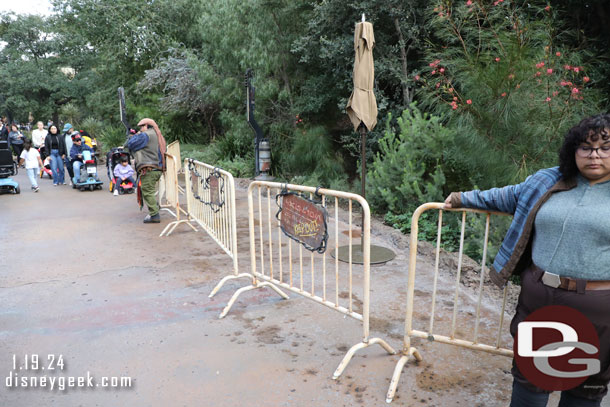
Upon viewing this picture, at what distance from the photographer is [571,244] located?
2043mm

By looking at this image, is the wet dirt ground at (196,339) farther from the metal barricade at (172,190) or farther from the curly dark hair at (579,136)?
the curly dark hair at (579,136)

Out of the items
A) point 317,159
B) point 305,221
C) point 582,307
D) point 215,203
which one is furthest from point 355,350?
point 317,159

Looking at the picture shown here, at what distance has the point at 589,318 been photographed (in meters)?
2.04

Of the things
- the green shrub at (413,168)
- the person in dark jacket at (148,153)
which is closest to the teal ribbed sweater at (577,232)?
the green shrub at (413,168)

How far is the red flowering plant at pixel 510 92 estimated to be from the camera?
5230 millimetres

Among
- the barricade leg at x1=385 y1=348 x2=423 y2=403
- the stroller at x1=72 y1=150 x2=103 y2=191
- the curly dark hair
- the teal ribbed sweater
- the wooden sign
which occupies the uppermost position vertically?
the curly dark hair

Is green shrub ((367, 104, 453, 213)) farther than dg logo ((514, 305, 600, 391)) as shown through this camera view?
Yes

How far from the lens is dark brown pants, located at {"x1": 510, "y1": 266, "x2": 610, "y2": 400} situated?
2.02 meters

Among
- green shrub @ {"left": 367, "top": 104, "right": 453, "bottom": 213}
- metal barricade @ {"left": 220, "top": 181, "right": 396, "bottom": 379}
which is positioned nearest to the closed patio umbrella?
metal barricade @ {"left": 220, "top": 181, "right": 396, "bottom": 379}

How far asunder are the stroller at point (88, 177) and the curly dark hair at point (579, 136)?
11329mm

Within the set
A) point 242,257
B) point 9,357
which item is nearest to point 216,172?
point 242,257

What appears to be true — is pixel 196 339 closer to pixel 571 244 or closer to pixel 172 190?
pixel 571 244

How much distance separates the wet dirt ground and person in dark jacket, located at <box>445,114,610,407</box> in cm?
80

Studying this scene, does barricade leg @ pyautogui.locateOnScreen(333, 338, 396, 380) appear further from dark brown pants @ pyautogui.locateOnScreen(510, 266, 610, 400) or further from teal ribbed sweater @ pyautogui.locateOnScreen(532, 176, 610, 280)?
teal ribbed sweater @ pyautogui.locateOnScreen(532, 176, 610, 280)
